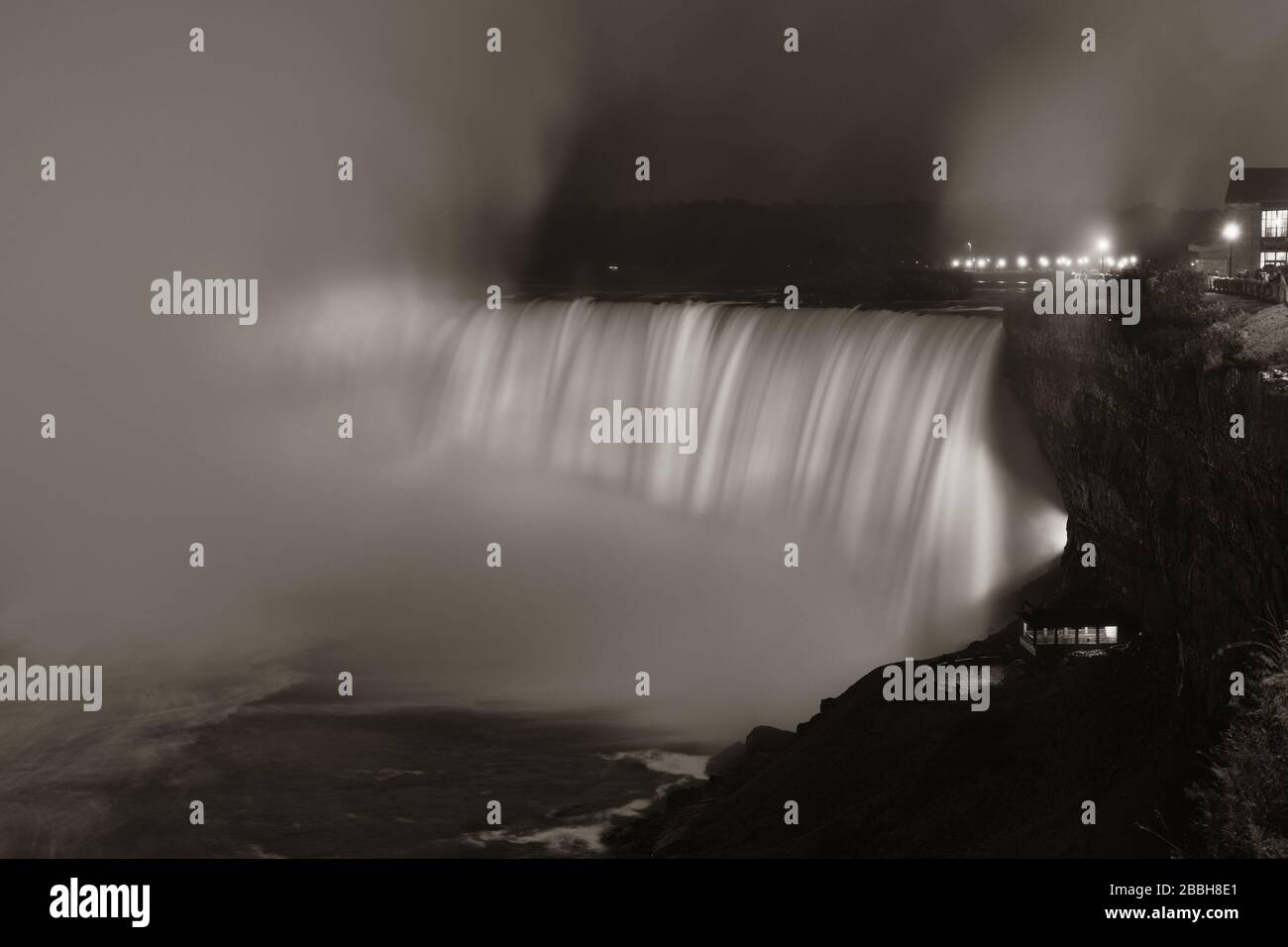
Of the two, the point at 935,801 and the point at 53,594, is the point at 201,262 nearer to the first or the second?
the point at 53,594

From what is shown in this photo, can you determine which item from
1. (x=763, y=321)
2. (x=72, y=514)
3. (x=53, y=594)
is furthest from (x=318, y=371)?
(x=763, y=321)

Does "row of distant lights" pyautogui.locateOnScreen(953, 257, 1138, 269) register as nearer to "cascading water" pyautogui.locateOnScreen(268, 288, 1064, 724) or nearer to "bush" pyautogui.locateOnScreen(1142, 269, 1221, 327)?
"cascading water" pyautogui.locateOnScreen(268, 288, 1064, 724)

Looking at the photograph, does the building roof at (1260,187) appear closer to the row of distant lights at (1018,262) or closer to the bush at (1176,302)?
the row of distant lights at (1018,262)

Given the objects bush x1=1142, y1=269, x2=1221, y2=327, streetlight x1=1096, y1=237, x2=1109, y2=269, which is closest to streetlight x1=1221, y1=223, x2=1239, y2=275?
streetlight x1=1096, y1=237, x2=1109, y2=269

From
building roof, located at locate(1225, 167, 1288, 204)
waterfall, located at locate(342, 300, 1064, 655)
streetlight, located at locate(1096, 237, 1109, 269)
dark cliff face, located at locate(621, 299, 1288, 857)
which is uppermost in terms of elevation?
streetlight, located at locate(1096, 237, 1109, 269)

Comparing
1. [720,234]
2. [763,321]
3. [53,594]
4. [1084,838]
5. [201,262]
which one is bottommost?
[1084,838]

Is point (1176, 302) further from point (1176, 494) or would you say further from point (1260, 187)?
point (1260, 187)
